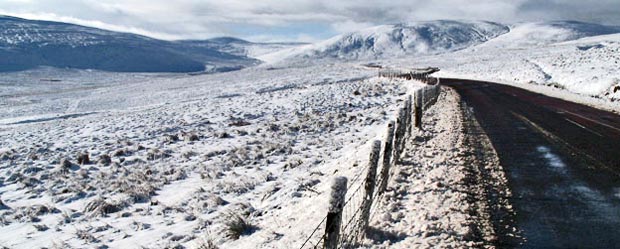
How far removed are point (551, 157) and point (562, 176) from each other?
164 cm

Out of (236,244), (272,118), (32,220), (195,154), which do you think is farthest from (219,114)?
(236,244)

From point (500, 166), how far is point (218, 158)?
8.31 m

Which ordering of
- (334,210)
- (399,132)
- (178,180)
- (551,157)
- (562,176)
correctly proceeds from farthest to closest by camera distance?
1. (178,180)
2. (399,132)
3. (551,157)
4. (562,176)
5. (334,210)

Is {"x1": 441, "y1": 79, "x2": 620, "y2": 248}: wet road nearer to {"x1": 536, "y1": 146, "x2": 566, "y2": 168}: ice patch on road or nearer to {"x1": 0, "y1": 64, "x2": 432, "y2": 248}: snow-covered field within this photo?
{"x1": 536, "y1": 146, "x2": 566, "y2": 168}: ice patch on road

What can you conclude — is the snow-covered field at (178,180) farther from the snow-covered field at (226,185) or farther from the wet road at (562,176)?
the wet road at (562,176)

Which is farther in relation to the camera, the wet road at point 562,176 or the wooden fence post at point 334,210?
the wet road at point 562,176

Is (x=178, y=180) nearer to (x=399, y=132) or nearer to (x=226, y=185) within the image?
(x=226, y=185)

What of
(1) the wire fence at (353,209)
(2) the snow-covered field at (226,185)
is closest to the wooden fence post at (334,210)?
(1) the wire fence at (353,209)

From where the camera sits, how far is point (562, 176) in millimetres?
8000

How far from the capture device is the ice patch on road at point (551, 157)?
8.85 metres

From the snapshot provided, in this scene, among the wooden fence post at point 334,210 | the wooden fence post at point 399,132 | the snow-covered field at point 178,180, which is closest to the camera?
the wooden fence post at point 334,210

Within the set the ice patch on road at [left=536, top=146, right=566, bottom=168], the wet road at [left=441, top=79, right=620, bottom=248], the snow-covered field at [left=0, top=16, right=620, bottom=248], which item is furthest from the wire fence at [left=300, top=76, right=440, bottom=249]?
the ice patch on road at [left=536, top=146, right=566, bottom=168]

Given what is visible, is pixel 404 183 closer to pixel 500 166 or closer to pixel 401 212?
pixel 401 212

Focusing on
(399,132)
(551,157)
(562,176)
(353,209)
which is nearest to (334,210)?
(353,209)
